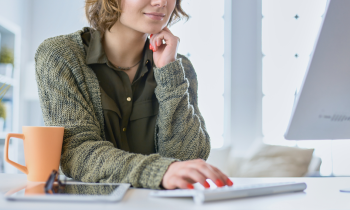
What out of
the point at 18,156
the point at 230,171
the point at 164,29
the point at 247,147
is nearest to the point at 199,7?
the point at 247,147

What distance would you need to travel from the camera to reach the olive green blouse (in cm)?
101

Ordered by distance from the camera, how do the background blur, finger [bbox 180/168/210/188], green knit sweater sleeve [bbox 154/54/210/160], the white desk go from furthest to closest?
the background blur, green knit sweater sleeve [bbox 154/54/210/160], finger [bbox 180/168/210/188], the white desk

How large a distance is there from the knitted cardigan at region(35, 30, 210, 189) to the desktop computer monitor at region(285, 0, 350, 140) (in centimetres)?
26

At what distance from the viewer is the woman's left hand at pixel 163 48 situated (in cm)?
103

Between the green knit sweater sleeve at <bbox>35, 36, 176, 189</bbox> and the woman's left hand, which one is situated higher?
the woman's left hand

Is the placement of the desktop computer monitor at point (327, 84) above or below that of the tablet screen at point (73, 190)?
above

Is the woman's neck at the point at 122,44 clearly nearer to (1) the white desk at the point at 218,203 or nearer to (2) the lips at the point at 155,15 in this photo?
(2) the lips at the point at 155,15

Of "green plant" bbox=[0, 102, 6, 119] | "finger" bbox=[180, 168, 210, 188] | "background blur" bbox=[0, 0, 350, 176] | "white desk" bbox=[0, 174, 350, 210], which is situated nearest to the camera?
"white desk" bbox=[0, 174, 350, 210]

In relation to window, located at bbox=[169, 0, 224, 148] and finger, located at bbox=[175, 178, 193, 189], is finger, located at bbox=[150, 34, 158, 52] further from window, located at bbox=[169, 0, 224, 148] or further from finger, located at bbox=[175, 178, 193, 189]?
window, located at bbox=[169, 0, 224, 148]

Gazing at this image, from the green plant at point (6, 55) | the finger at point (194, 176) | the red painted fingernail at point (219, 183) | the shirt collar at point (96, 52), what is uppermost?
the green plant at point (6, 55)

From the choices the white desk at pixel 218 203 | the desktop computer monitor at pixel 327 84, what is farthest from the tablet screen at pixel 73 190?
the desktop computer monitor at pixel 327 84

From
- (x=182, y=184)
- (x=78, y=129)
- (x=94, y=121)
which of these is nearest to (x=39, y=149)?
(x=78, y=129)

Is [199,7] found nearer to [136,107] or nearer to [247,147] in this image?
[247,147]

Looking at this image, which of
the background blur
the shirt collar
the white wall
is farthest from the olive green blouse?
the white wall
